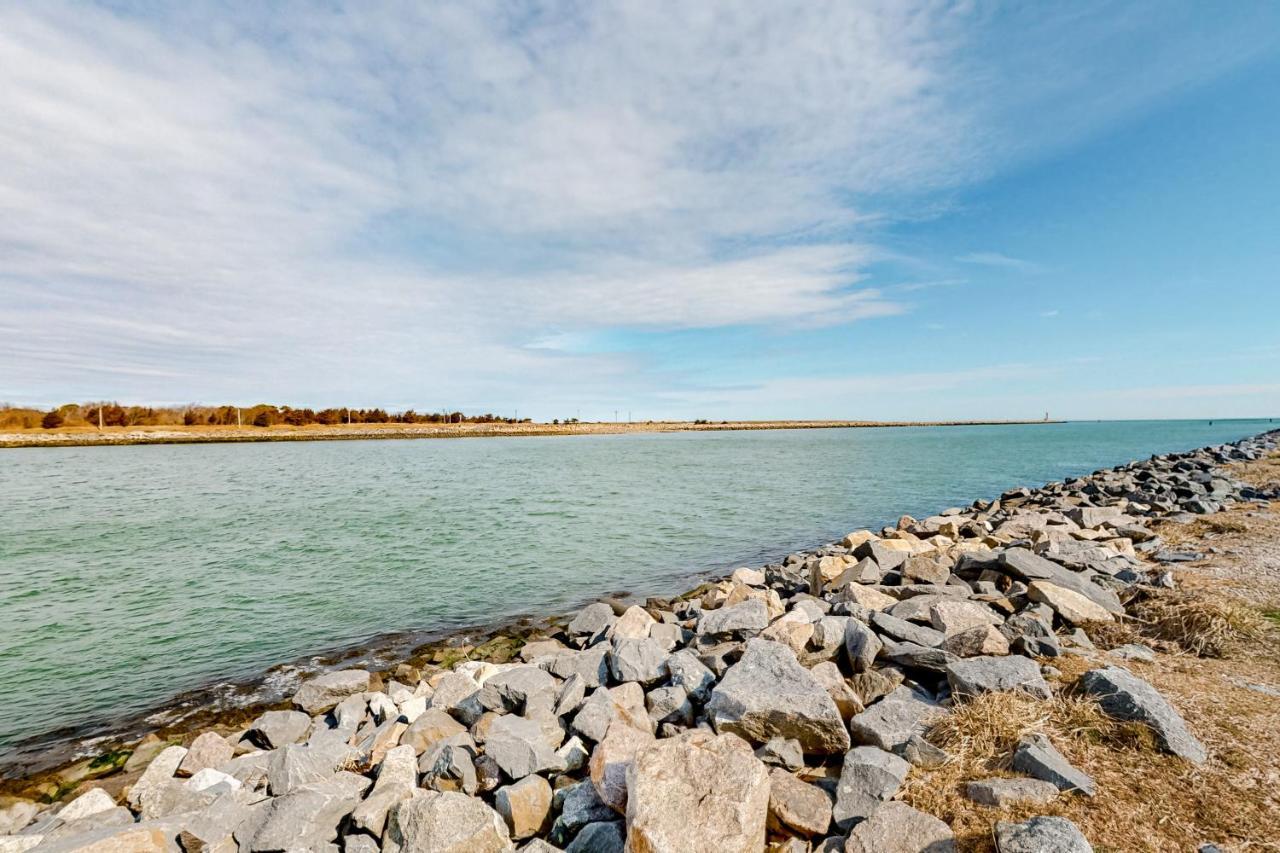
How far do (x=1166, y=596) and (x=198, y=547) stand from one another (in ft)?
67.5

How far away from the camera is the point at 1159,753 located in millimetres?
3719

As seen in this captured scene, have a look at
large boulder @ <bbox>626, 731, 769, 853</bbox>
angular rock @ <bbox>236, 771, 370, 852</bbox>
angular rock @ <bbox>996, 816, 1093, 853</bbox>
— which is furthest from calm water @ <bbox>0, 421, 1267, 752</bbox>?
angular rock @ <bbox>996, 816, 1093, 853</bbox>

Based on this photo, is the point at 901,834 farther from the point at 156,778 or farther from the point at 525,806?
the point at 156,778

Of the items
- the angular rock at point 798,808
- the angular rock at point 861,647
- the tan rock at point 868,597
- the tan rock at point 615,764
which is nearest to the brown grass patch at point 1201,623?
the tan rock at point 868,597

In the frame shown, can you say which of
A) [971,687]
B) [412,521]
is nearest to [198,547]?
[412,521]

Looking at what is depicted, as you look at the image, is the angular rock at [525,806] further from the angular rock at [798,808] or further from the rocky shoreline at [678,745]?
the angular rock at [798,808]

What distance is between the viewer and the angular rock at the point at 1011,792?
330 cm

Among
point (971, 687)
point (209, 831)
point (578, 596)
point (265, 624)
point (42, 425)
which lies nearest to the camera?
point (209, 831)

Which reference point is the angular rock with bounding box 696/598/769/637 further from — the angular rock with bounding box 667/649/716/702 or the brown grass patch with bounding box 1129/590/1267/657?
the brown grass patch with bounding box 1129/590/1267/657

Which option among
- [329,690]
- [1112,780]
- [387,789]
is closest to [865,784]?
[1112,780]

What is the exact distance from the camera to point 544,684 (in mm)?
5906

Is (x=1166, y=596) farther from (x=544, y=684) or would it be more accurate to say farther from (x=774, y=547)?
(x=774, y=547)

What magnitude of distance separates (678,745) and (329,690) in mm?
5603

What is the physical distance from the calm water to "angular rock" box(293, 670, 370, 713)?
216 centimetres
